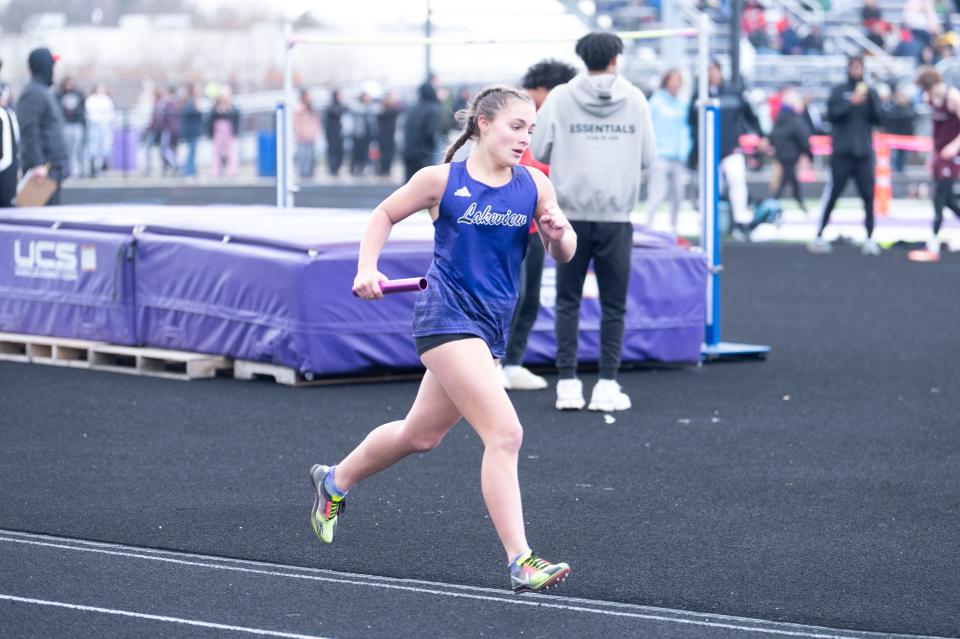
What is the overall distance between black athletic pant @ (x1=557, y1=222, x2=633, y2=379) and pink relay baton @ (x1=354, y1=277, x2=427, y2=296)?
147 inches

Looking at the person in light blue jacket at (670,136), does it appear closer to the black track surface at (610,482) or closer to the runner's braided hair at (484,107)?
the black track surface at (610,482)

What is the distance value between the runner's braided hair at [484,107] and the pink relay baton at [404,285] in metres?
0.64

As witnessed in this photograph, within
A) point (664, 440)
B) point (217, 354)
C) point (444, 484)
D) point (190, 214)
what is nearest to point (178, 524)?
point (444, 484)

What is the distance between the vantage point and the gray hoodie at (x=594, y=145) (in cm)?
875

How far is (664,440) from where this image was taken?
8.20 m

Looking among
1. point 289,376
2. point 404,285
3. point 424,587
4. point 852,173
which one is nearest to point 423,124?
point 852,173

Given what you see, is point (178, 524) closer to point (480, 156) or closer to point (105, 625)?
point (105, 625)

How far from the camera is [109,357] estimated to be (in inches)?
417

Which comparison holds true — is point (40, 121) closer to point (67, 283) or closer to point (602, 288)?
point (67, 283)

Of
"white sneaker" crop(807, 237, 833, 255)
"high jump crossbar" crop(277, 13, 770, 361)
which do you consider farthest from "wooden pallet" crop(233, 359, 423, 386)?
"white sneaker" crop(807, 237, 833, 255)

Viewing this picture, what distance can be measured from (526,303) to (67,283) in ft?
10.5

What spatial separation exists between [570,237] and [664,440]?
9.58 feet

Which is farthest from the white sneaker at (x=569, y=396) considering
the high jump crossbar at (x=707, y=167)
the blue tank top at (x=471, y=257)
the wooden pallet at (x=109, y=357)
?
the blue tank top at (x=471, y=257)

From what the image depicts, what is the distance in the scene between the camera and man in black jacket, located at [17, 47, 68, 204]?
1359 centimetres
